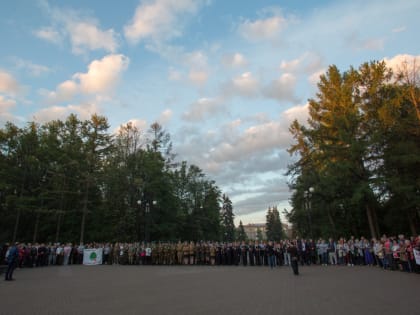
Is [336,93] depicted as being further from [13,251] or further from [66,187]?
[66,187]

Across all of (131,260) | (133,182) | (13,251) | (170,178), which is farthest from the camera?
(170,178)

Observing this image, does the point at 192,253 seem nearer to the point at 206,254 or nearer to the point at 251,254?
the point at 206,254

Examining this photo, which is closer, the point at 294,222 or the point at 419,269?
the point at 419,269

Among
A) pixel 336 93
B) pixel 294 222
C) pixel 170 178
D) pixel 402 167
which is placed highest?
pixel 336 93

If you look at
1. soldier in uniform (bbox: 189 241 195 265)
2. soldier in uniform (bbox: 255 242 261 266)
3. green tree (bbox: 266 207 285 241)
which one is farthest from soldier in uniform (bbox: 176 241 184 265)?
green tree (bbox: 266 207 285 241)

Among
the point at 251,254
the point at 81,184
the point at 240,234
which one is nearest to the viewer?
the point at 251,254

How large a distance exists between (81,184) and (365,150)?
30.2 m

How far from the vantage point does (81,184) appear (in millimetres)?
37281

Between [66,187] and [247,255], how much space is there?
75.3 ft

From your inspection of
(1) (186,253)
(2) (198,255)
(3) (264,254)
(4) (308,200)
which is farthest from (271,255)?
(4) (308,200)

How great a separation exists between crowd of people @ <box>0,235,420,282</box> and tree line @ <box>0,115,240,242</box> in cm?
696

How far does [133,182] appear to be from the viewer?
118ft

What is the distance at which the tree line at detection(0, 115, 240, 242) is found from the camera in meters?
35.2

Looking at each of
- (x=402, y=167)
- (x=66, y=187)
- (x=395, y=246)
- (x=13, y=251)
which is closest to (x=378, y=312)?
(x=395, y=246)
